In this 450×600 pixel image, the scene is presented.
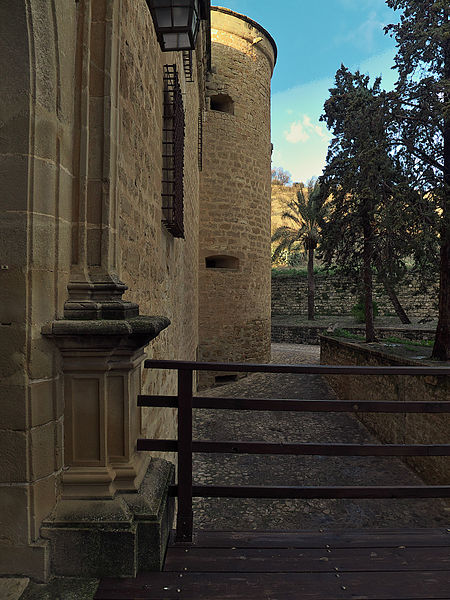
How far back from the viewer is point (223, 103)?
13180mm

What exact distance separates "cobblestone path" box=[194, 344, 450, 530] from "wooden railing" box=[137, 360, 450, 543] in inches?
149

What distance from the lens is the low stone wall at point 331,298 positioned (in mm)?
22781

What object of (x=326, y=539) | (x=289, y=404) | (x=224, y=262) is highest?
(x=224, y=262)

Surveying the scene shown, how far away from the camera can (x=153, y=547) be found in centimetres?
189

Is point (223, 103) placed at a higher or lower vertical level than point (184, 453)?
higher

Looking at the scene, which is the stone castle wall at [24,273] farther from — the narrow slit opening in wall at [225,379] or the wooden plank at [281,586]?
the narrow slit opening in wall at [225,379]

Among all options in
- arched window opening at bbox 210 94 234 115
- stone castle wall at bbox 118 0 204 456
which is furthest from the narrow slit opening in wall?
arched window opening at bbox 210 94 234 115

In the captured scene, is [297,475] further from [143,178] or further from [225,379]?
[143,178]

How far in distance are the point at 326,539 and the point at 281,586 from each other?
0.50 m

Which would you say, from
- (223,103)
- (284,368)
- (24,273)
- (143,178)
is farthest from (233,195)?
(24,273)

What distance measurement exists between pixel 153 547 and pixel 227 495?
0.52 meters

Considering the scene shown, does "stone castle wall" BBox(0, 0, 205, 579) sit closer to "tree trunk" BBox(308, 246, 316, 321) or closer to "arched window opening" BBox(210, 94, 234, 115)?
"arched window opening" BBox(210, 94, 234, 115)

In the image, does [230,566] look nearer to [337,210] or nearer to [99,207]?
[99,207]

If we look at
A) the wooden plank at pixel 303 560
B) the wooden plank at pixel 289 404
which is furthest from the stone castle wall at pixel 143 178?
the wooden plank at pixel 303 560
